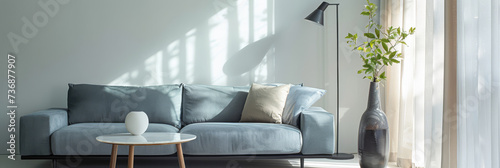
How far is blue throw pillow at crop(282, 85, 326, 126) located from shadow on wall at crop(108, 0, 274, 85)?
84cm

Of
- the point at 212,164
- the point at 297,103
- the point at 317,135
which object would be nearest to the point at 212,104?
the point at 212,164

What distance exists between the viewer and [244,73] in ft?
16.2

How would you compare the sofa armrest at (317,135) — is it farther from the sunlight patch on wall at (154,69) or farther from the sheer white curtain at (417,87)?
the sunlight patch on wall at (154,69)

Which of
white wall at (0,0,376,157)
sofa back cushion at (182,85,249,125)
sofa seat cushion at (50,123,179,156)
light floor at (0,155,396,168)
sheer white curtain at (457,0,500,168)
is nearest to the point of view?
sheer white curtain at (457,0,500,168)

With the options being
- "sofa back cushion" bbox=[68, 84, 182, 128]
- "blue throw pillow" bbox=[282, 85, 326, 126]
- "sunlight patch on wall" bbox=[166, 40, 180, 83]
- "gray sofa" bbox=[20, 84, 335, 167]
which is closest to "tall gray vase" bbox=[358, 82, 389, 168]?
"gray sofa" bbox=[20, 84, 335, 167]

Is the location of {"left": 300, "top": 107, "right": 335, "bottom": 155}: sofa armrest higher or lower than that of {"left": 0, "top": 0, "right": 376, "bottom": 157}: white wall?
lower

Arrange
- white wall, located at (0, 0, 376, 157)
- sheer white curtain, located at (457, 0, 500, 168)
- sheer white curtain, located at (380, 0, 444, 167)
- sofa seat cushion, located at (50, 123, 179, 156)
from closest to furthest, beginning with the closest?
1. sheer white curtain, located at (457, 0, 500, 168)
2. sheer white curtain, located at (380, 0, 444, 167)
3. sofa seat cushion, located at (50, 123, 179, 156)
4. white wall, located at (0, 0, 376, 157)

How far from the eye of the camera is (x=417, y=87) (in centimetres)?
395

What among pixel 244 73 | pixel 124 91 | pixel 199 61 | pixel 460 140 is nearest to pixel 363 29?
pixel 244 73

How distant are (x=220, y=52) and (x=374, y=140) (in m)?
1.94

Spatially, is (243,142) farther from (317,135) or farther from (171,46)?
(171,46)

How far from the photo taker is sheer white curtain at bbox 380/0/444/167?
11.6ft

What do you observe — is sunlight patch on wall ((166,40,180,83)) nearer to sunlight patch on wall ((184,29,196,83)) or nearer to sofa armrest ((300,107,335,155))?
sunlight patch on wall ((184,29,196,83))

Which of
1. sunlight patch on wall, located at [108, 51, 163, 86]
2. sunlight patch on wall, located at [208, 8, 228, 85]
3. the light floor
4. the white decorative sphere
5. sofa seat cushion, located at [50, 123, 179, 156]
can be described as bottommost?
the light floor
